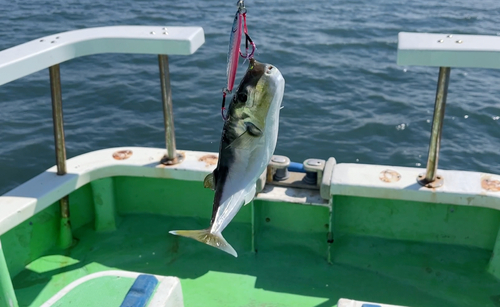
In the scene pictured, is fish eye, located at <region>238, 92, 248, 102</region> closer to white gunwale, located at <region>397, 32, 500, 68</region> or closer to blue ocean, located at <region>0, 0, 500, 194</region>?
white gunwale, located at <region>397, 32, 500, 68</region>

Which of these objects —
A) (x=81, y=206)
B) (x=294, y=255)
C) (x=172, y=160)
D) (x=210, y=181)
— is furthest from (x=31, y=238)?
(x=210, y=181)

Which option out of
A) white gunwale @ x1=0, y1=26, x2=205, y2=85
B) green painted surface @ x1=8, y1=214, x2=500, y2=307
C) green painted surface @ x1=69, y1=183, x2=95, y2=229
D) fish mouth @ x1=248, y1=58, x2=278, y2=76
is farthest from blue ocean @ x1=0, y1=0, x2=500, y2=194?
fish mouth @ x1=248, y1=58, x2=278, y2=76

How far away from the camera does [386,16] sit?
42.0ft

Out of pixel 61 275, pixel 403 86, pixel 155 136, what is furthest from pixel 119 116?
pixel 61 275

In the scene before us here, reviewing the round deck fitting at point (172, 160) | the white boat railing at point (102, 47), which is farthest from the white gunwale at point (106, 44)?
the round deck fitting at point (172, 160)

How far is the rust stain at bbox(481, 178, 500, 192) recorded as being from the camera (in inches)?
148

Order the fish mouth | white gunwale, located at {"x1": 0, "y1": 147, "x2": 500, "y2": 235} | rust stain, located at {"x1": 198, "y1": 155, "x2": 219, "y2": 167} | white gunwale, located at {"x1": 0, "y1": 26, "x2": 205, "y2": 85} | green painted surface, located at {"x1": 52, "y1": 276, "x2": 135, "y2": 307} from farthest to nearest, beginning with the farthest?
rust stain, located at {"x1": 198, "y1": 155, "x2": 219, "y2": 167} → white gunwale, located at {"x1": 0, "y1": 147, "x2": 500, "y2": 235} → white gunwale, located at {"x1": 0, "y1": 26, "x2": 205, "y2": 85} → green painted surface, located at {"x1": 52, "y1": 276, "x2": 135, "y2": 307} → the fish mouth

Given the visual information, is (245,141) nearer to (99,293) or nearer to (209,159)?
(99,293)

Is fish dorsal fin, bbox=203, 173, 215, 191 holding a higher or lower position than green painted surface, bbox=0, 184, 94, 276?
higher

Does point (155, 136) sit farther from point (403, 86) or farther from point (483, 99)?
point (483, 99)

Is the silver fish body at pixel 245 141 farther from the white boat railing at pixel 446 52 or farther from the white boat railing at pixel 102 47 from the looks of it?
the white boat railing at pixel 102 47

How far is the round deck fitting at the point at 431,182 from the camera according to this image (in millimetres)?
3789

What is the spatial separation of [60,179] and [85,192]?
38 cm

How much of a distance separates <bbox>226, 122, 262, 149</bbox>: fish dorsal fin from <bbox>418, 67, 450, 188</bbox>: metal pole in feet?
6.32
